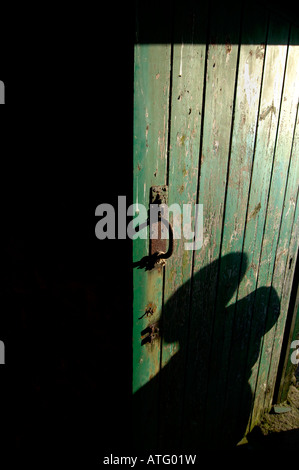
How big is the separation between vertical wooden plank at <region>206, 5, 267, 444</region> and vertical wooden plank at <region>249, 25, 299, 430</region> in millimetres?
275

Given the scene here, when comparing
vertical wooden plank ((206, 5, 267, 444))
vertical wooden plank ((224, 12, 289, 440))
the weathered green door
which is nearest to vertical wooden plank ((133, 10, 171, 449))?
the weathered green door

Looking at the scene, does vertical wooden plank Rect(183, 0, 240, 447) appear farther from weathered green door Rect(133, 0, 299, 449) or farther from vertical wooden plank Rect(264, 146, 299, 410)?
vertical wooden plank Rect(264, 146, 299, 410)

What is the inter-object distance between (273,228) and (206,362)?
93 centimetres

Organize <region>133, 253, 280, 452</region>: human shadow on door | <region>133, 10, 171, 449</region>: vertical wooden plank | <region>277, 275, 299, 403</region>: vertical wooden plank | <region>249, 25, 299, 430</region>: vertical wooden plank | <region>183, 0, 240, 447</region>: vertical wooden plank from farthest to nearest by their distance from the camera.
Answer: <region>277, 275, 299, 403</region>: vertical wooden plank → <region>249, 25, 299, 430</region>: vertical wooden plank → <region>133, 253, 280, 452</region>: human shadow on door → <region>183, 0, 240, 447</region>: vertical wooden plank → <region>133, 10, 171, 449</region>: vertical wooden plank

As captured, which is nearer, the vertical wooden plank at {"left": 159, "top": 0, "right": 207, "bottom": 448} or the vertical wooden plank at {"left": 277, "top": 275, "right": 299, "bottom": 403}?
the vertical wooden plank at {"left": 159, "top": 0, "right": 207, "bottom": 448}

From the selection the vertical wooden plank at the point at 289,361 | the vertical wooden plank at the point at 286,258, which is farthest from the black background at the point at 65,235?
the vertical wooden plank at the point at 289,361

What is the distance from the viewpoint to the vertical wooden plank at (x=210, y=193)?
47.8 inches

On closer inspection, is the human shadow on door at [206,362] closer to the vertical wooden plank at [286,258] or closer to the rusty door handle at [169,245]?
the vertical wooden plank at [286,258]

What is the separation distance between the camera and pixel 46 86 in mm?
1262

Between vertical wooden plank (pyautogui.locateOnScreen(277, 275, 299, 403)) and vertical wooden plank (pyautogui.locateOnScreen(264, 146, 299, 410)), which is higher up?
vertical wooden plank (pyautogui.locateOnScreen(264, 146, 299, 410))

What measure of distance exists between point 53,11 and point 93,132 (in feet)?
1.61

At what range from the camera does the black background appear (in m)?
1.11
